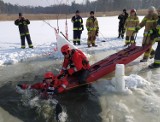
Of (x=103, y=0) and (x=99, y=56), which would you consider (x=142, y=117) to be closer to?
(x=99, y=56)

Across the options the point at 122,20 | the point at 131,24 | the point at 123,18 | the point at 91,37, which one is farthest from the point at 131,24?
the point at 122,20

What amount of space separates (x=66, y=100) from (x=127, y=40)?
23.0 feet

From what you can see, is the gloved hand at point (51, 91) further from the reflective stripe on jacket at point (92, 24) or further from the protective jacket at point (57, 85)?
the reflective stripe on jacket at point (92, 24)

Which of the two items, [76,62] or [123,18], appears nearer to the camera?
[76,62]

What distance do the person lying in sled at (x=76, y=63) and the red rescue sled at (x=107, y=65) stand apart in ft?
0.54

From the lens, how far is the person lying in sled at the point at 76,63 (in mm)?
6266

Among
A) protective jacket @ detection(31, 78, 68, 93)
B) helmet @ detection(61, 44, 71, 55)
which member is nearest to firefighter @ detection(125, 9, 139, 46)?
helmet @ detection(61, 44, 71, 55)

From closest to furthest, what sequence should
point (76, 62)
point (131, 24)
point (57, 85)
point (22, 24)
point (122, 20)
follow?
point (57, 85)
point (76, 62)
point (131, 24)
point (22, 24)
point (122, 20)

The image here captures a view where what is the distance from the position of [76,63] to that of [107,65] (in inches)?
55.9

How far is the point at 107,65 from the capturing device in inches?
288

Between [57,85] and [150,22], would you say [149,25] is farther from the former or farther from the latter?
[57,85]

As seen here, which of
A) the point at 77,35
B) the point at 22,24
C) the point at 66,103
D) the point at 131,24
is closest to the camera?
the point at 66,103

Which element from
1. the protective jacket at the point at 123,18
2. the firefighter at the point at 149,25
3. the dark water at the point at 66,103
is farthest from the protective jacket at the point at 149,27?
the protective jacket at the point at 123,18

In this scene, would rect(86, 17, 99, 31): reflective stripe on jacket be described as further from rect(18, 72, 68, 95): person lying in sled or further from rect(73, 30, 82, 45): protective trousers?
rect(18, 72, 68, 95): person lying in sled
